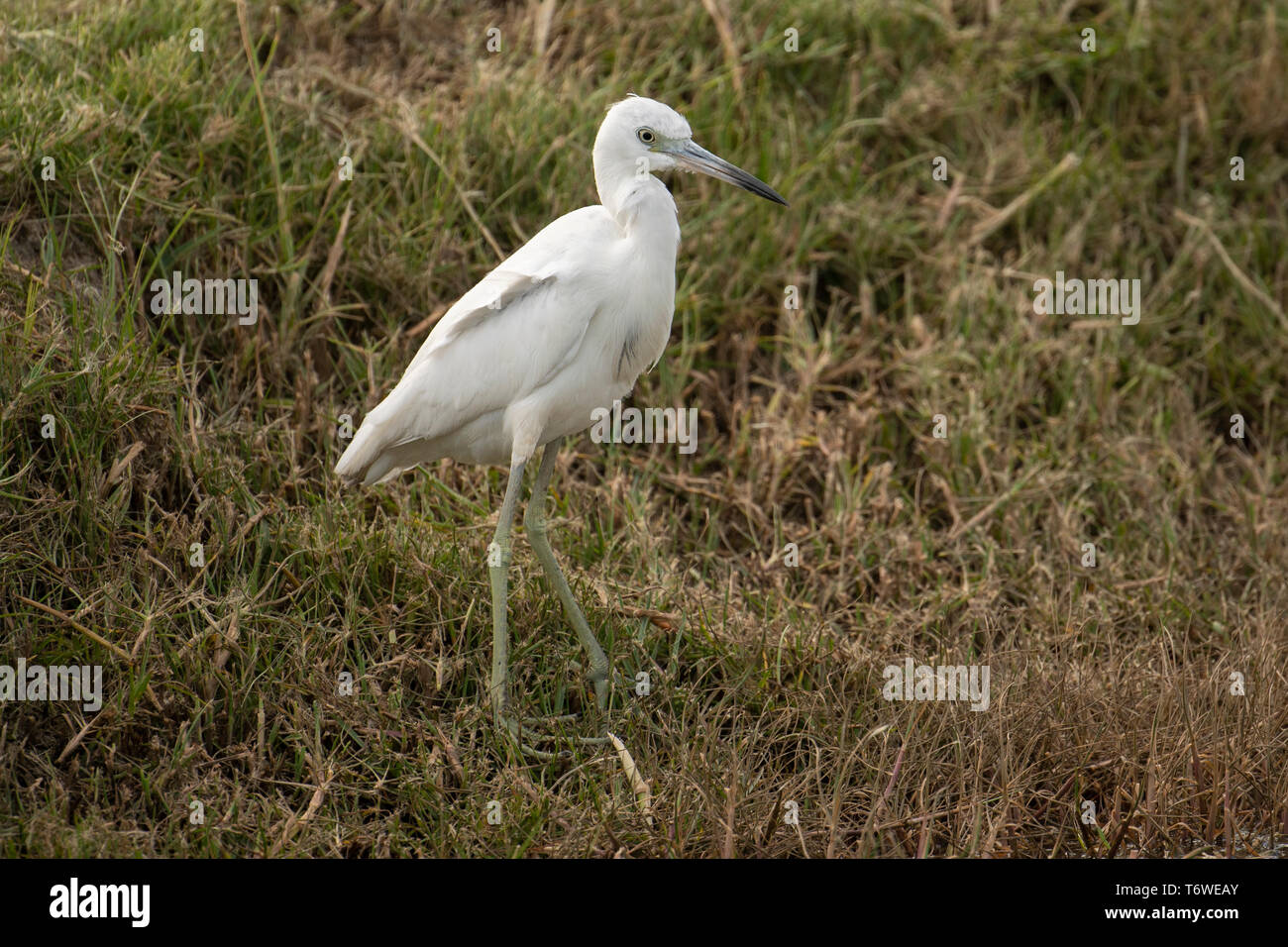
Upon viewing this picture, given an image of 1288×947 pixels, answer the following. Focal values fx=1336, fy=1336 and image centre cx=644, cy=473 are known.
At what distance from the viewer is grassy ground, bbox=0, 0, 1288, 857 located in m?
4.01

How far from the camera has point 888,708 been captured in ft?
14.1

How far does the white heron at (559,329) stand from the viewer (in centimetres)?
404

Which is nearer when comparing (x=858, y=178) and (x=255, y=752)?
(x=255, y=752)

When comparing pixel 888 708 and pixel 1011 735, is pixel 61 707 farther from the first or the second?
pixel 1011 735

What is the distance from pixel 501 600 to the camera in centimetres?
415

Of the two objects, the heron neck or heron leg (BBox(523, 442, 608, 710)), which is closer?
the heron neck

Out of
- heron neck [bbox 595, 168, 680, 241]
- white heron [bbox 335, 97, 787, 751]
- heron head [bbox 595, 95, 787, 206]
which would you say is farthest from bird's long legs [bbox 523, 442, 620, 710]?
heron head [bbox 595, 95, 787, 206]

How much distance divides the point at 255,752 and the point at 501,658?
0.78 metres

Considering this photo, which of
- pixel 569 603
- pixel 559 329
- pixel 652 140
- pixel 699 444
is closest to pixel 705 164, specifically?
pixel 652 140

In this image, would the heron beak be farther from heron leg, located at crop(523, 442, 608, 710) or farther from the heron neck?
heron leg, located at crop(523, 442, 608, 710)

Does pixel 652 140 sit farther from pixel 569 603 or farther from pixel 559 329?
pixel 569 603

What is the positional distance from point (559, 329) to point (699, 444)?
1834 mm

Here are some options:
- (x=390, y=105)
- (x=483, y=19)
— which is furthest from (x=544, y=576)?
(x=483, y=19)

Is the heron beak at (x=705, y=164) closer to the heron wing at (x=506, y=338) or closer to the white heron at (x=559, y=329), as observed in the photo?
the white heron at (x=559, y=329)
